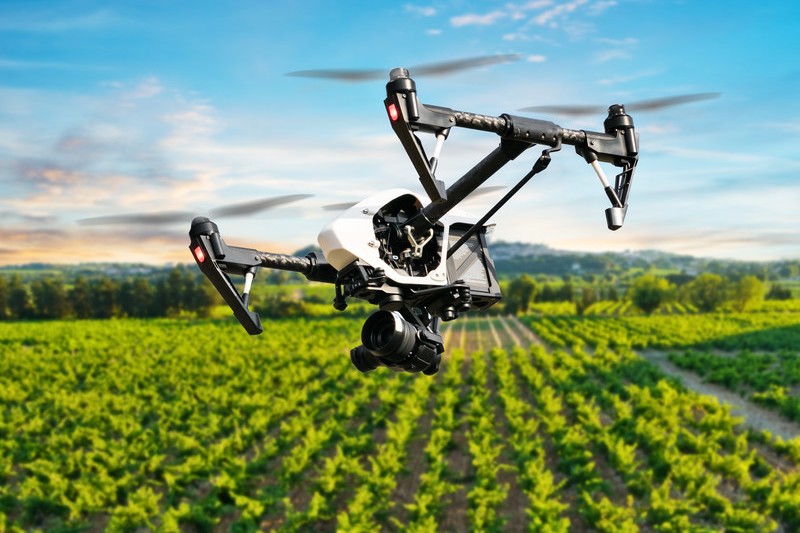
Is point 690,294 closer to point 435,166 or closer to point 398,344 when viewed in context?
point 398,344

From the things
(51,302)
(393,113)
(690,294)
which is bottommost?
(690,294)

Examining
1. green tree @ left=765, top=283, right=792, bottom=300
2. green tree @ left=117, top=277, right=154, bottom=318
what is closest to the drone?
green tree @ left=117, top=277, right=154, bottom=318

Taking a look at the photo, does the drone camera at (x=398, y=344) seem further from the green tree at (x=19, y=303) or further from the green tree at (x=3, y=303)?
the green tree at (x=19, y=303)

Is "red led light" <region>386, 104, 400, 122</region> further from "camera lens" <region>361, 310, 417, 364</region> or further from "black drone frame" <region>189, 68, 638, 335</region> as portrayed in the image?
"camera lens" <region>361, 310, 417, 364</region>

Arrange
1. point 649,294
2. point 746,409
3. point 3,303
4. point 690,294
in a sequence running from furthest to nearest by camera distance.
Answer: point 690,294
point 649,294
point 3,303
point 746,409

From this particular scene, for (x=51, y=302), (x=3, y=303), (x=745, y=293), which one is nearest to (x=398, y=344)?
(x=3, y=303)

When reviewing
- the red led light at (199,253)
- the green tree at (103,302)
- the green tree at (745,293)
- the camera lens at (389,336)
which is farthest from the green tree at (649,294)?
the red led light at (199,253)
